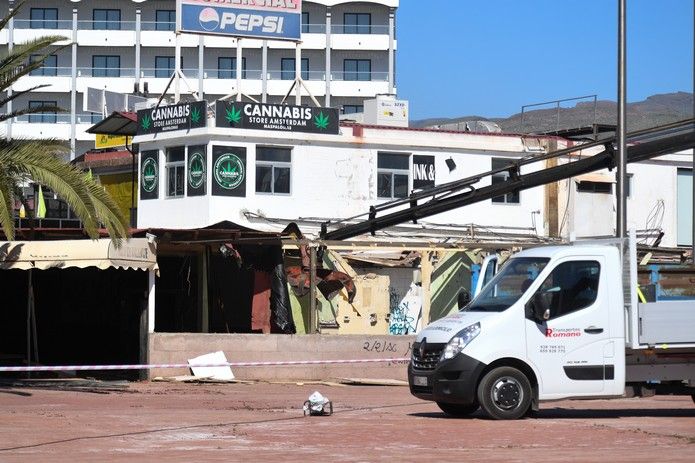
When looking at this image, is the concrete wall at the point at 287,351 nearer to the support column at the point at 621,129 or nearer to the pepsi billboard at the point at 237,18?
the support column at the point at 621,129

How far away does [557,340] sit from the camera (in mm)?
16609

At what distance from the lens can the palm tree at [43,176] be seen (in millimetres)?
21703

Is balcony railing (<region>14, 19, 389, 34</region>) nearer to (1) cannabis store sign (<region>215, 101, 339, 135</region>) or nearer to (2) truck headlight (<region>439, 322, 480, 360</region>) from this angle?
(1) cannabis store sign (<region>215, 101, 339, 135</region>)

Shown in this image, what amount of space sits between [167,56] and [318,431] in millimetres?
76751

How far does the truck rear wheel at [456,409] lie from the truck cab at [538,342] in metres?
0.18

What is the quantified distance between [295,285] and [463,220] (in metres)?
12.5

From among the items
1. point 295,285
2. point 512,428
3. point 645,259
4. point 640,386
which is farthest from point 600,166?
point 512,428

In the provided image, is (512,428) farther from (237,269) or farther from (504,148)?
(504,148)

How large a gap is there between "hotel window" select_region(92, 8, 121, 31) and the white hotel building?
0.23ft

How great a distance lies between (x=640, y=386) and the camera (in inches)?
672

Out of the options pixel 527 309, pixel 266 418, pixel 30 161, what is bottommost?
pixel 266 418

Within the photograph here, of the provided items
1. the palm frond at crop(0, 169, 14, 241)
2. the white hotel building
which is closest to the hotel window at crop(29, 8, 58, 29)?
the white hotel building

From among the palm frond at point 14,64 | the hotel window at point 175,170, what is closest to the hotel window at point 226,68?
the hotel window at point 175,170

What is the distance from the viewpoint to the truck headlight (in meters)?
16.4
